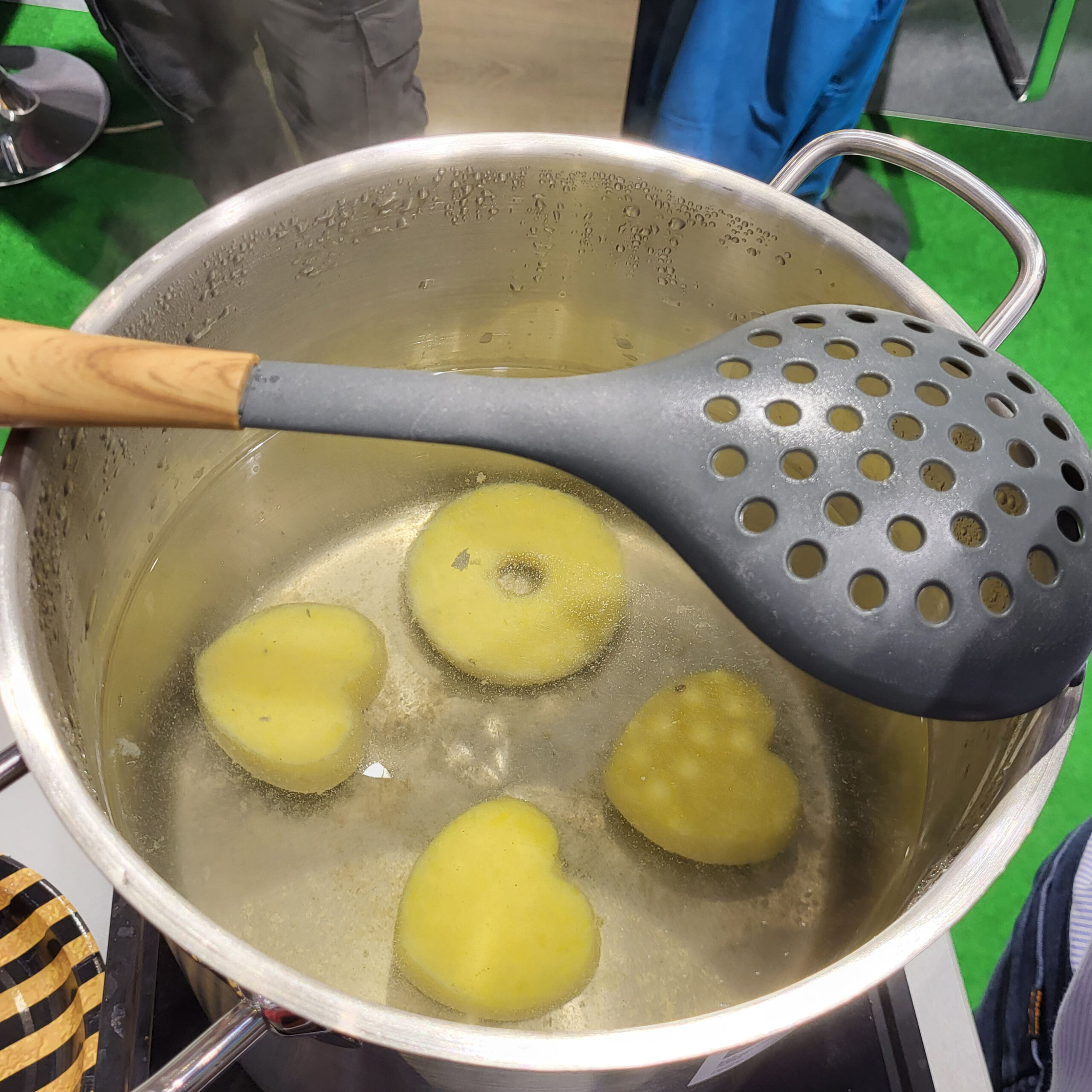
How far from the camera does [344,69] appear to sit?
997 millimetres

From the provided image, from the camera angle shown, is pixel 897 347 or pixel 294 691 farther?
pixel 294 691

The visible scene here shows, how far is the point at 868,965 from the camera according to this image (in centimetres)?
40

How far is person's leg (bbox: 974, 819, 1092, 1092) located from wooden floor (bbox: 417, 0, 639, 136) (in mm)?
1088

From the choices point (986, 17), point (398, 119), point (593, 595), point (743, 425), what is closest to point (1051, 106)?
point (986, 17)

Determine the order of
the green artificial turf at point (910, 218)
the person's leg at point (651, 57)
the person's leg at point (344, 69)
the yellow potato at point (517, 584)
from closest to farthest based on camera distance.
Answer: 1. the yellow potato at point (517, 584)
2. the person's leg at point (344, 69)
3. the person's leg at point (651, 57)
4. the green artificial turf at point (910, 218)

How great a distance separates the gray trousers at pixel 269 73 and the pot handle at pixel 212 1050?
943 mm

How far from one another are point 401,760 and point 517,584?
19 centimetres

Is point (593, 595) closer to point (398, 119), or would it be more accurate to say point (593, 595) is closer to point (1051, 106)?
point (398, 119)

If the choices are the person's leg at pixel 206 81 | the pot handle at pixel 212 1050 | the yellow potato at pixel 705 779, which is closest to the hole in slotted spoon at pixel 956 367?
the yellow potato at pixel 705 779

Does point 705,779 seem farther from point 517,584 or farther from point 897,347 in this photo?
point 897,347

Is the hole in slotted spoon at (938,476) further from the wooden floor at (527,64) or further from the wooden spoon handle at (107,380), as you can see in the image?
the wooden floor at (527,64)

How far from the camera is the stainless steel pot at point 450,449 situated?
A: 0.40 metres

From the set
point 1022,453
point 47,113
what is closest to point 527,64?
point 47,113

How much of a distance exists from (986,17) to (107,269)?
1185mm
